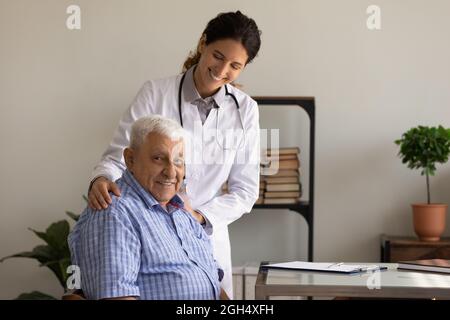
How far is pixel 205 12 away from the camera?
3818 mm

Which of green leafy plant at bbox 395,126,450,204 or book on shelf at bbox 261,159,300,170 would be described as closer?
green leafy plant at bbox 395,126,450,204

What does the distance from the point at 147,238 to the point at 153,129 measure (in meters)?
0.29

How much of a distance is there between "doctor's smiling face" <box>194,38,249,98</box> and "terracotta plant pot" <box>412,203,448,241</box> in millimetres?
1565

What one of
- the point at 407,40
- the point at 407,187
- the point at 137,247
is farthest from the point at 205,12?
the point at 137,247

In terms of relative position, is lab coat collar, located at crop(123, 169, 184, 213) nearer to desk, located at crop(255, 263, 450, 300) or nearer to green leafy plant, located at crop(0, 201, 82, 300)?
desk, located at crop(255, 263, 450, 300)

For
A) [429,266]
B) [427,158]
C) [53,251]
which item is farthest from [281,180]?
[429,266]

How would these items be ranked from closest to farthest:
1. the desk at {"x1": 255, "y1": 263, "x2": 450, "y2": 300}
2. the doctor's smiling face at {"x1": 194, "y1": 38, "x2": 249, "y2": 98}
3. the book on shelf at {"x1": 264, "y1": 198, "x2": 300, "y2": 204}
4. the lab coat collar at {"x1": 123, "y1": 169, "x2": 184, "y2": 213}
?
1. the desk at {"x1": 255, "y1": 263, "x2": 450, "y2": 300}
2. the lab coat collar at {"x1": 123, "y1": 169, "x2": 184, "y2": 213}
3. the doctor's smiling face at {"x1": 194, "y1": 38, "x2": 249, "y2": 98}
4. the book on shelf at {"x1": 264, "y1": 198, "x2": 300, "y2": 204}

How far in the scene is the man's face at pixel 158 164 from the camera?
1981 millimetres

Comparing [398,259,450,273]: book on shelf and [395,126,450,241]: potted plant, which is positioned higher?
[395,126,450,241]: potted plant

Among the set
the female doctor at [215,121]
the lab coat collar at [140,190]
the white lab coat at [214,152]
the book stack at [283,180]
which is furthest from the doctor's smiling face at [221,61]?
the book stack at [283,180]

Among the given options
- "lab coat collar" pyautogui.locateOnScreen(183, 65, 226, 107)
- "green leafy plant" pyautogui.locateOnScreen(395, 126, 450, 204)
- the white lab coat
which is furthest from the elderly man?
"green leafy plant" pyautogui.locateOnScreen(395, 126, 450, 204)

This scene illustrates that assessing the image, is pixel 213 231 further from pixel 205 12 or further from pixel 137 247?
pixel 205 12

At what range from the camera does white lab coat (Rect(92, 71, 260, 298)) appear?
237 cm

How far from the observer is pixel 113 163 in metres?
2.28
